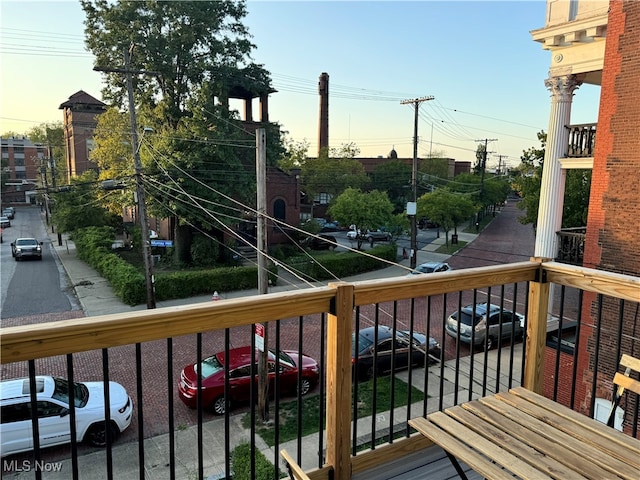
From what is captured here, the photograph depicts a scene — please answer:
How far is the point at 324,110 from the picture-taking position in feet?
154

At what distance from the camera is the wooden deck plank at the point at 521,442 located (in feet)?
5.56

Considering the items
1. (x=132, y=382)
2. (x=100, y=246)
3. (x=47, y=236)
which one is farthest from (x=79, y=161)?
(x=132, y=382)

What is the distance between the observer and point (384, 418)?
9.17m

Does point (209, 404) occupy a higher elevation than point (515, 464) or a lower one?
lower

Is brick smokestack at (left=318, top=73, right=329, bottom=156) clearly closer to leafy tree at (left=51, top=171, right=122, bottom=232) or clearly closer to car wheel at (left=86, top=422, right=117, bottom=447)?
leafy tree at (left=51, top=171, right=122, bottom=232)

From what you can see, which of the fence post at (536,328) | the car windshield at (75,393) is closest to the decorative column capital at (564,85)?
the fence post at (536,328)

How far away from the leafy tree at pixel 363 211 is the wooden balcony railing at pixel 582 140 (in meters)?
16.0

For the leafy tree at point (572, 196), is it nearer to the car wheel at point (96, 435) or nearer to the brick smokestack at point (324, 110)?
the car wheel at point (96, 435)

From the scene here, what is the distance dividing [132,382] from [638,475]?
11340 millimetres

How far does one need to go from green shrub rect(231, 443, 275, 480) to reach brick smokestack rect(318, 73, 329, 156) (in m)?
40.9

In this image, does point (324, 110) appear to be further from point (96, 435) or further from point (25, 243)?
point (96, 435)

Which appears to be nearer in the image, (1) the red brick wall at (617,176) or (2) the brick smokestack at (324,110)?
(1) the red brick wall at (617,176)

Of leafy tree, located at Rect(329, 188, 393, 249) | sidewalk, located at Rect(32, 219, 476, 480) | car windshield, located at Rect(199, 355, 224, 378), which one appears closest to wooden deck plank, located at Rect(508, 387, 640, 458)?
sidewalk, located at Rect(32, 219, 476, 480)

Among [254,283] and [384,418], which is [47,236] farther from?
[384,418]
